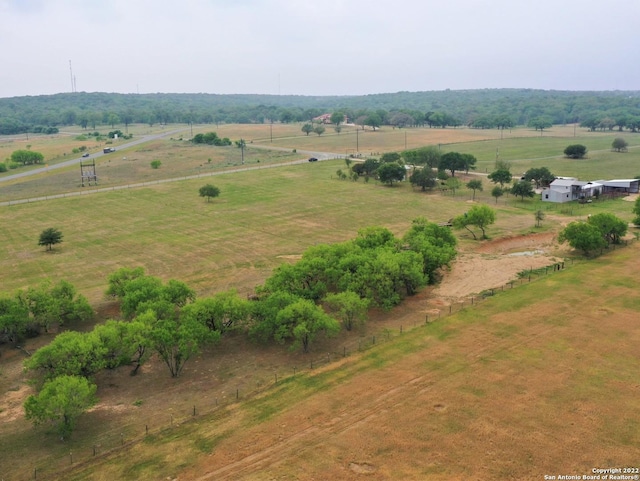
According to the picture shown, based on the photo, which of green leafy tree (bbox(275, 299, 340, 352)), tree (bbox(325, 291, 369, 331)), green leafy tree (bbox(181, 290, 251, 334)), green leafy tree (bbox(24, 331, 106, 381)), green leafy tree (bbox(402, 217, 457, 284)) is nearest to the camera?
green leafy tree (bbox(24, 331, 106, 381))

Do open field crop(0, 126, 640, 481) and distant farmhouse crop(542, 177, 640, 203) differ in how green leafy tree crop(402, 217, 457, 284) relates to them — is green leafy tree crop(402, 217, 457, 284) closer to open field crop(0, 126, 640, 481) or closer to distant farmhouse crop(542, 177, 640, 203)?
open field crop(0, 126, 640, 481)

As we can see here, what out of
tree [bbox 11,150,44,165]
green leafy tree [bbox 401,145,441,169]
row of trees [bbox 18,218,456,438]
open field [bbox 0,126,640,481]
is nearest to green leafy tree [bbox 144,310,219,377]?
row of trees [bbox 18,218,456,438]

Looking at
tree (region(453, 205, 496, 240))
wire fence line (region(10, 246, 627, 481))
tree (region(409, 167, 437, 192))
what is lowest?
wire fence line (region(10, 246, 627, 481))

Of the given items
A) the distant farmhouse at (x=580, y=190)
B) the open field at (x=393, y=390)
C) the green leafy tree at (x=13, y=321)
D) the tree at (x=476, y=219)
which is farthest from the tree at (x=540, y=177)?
the green leafy tree at (x=13, y=321)

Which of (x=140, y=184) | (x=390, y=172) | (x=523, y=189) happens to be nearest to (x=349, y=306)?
(x=523, y=189)

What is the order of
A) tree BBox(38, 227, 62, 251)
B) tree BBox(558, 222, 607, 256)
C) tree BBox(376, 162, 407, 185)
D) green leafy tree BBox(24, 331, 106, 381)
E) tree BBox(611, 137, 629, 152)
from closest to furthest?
green leafy tree BBox(24, 331, 106, 381) → tree BBox(558, 222, 607, 256) → tree BBox(38, 227, 62, 251) → tree BBox(376, 162, 407, 185) → tree BBox(611, 137, 629, 152)

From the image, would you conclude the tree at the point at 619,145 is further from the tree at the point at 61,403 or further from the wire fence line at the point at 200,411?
the tree at the point at 61,403
